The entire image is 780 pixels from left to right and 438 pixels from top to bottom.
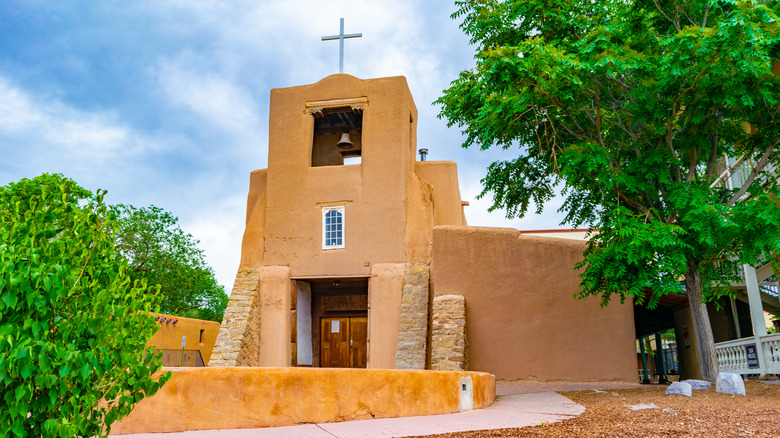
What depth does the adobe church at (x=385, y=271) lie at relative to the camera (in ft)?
46.9

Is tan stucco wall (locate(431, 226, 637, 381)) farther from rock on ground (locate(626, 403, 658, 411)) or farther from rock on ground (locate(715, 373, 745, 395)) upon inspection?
rock on ground (locate(626, 403, 658, 411))

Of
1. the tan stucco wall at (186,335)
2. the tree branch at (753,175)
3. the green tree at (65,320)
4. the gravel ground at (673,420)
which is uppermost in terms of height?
the tree branch at (753,175)

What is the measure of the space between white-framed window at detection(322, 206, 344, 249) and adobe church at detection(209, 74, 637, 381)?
3 centimetres

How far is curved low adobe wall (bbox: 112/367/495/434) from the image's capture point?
6164 millimetres

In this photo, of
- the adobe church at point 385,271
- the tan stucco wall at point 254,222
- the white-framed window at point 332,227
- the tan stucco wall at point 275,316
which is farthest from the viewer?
the tan stucco wall at point 254,222

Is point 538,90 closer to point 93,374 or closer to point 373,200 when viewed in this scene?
point 373,200

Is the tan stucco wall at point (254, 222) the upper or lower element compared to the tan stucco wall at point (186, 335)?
upper

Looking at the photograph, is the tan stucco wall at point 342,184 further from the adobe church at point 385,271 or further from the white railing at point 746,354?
the white railing at point 746,354

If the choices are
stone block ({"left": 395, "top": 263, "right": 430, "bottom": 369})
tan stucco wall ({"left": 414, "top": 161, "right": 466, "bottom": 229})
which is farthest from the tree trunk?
tan stucco wall ({"left": 414, "top": 161, "right": 466, "bottom": 229})

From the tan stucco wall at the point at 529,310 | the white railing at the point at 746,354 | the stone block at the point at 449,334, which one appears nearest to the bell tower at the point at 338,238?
the stone block at the point at 449,334

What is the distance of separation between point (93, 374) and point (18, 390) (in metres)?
0.49

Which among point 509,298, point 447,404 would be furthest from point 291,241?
point 447,404

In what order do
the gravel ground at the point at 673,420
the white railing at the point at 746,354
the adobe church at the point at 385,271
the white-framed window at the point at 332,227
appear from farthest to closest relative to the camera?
1. the white-framed window at the point at 332,227
2. the adobe church at the point at 385,271
3. the white railing at the point at 746,354
4. the gravel ground at the point at 673,420

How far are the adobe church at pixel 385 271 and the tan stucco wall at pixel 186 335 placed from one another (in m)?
6.81
